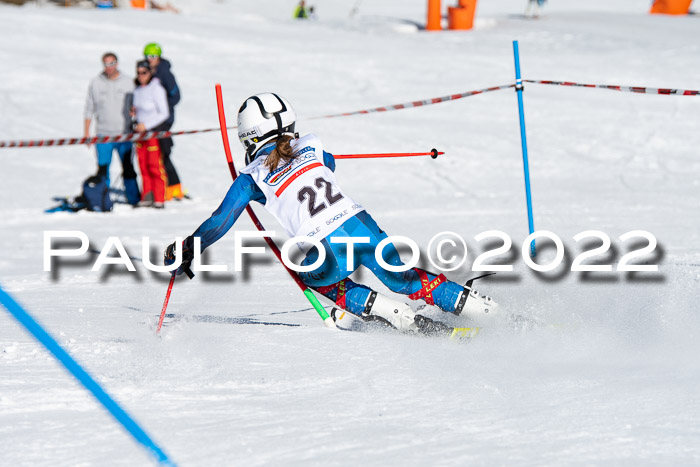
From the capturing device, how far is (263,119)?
15.9ft

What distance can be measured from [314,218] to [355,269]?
355mm

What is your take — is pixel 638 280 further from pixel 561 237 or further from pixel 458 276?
pixel 561 237

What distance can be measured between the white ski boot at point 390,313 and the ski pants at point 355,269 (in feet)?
0.13

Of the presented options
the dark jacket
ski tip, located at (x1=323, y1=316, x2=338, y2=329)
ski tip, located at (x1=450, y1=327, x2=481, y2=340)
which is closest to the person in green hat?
the dark jacket

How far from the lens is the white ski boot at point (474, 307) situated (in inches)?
193

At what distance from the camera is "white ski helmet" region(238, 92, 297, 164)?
4848 millimetres

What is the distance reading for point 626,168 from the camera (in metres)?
12.1

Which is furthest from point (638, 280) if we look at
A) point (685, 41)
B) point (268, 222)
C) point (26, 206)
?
point (685, 41)

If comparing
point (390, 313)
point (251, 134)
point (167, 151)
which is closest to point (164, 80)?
point (167, 151)

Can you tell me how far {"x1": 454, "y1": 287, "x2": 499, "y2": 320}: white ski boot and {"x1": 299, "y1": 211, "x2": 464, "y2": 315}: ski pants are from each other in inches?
1.2

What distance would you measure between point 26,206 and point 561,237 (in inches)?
240

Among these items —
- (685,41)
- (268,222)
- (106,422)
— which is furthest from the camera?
(685,41)

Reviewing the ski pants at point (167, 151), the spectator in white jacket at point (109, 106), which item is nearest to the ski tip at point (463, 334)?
the ski pants at point (167, 151)

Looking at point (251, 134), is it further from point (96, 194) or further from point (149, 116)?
point (96, 194)
